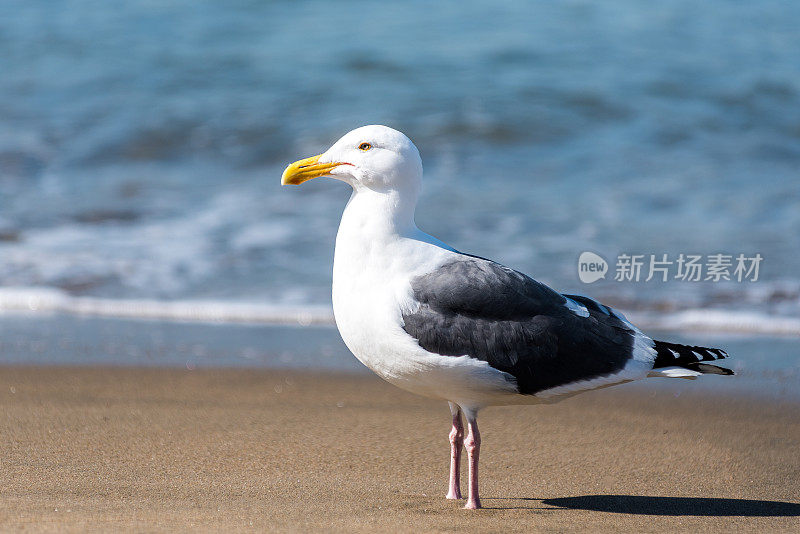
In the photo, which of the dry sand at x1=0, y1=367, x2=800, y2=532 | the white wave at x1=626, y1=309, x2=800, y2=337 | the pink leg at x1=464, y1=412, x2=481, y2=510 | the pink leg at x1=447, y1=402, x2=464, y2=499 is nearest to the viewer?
the dry sand at x1=0, y1=367, x2=800, y2=532

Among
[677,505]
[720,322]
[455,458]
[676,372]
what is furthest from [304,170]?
[720,322]

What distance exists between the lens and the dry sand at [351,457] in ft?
10.6

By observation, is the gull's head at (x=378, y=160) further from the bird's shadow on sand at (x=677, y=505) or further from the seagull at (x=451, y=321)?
the bird's shadow on sand at (x=677, y=505)

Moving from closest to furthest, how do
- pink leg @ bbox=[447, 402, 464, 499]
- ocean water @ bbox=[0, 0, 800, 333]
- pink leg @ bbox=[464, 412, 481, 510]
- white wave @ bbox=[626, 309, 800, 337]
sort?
1. pink leg @ bbox=[464, 412, 481, 510]
2. pink leg @ bbox=[447, 402, 464, 499]
3. white wave @ bbox=[626, 309, 800, 337]
4. ocean water @ bbox=[0, 0, 800, 333]

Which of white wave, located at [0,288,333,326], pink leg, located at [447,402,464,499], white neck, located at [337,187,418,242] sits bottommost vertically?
white wave, located at [0,288,333,326]

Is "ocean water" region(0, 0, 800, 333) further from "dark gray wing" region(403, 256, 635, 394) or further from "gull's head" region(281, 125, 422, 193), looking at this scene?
"dark gray wing" region(403, 256, 635, 394)

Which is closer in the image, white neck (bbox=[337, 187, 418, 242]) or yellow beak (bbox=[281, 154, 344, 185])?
white neck (bbox=[337, 187, 418, 242])

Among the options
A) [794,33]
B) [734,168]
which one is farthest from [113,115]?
[794,33]

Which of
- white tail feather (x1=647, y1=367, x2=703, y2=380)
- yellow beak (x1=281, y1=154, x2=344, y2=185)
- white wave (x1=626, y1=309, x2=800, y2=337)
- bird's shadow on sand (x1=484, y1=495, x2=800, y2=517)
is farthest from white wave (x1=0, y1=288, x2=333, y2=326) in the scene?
white tail feather (x1=647, y1=367, x2=703, y2=380)

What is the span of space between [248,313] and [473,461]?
3.45 m

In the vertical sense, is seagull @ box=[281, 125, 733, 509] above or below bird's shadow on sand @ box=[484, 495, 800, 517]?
above

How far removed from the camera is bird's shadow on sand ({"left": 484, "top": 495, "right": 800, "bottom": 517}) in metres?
3.46

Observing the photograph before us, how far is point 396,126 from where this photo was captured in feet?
37.0

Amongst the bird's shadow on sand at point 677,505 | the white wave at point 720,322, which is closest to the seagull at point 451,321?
the bird's shadow on sand at point 677,505
